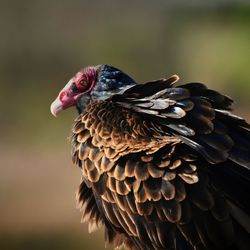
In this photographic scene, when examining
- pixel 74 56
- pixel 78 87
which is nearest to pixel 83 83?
pixel 78 87

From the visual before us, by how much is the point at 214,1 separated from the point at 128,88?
1116 centimetres

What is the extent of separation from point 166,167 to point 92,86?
45.0 inches

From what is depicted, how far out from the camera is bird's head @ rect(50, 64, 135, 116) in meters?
5.61

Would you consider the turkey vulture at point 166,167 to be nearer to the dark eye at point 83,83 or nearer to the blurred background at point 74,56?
the dark eye at point 83,83

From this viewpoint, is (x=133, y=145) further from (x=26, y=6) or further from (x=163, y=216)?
(x=26, y=6)

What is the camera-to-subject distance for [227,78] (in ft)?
45.0

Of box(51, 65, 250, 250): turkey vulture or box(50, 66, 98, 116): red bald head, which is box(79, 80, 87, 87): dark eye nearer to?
box(50, 66, 98, 116): red bald head

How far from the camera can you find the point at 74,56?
47.6 feet

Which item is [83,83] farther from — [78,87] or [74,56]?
[74,56]

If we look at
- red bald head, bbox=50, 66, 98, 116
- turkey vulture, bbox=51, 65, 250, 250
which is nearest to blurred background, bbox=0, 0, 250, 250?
red bald head, bbox=50, 66, 98, 116

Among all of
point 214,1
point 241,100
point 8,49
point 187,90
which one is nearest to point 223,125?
point 187,90

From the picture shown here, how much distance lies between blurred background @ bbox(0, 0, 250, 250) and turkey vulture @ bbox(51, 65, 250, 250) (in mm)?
5280

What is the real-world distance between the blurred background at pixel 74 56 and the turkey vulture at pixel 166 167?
5.28m

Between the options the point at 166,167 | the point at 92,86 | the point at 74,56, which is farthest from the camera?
the point at 74,56
